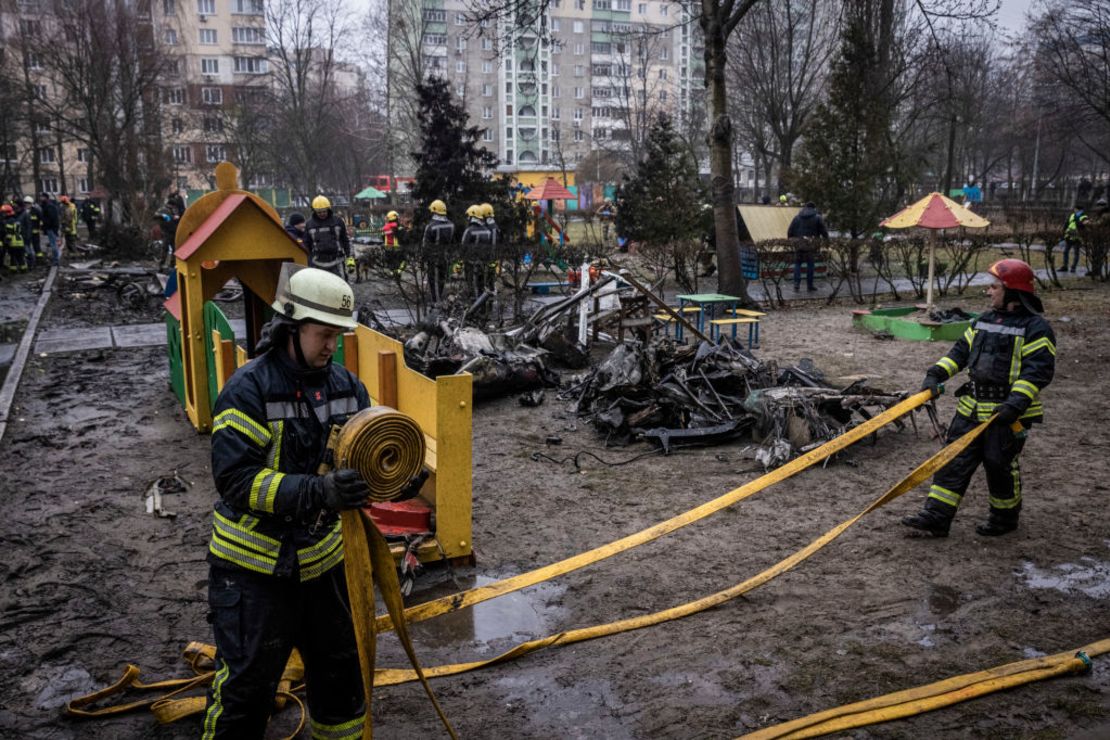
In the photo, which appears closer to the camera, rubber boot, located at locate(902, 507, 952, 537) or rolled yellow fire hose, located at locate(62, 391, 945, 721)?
rolled yellow fire hose, located at locate(62, 391, 945, 721)

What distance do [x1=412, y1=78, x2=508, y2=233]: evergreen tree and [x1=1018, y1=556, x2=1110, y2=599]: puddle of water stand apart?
14118 mm

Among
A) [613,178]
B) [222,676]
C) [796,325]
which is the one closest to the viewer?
[222,676]

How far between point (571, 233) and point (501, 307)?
26100 mm

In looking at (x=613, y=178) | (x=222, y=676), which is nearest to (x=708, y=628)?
(x=222, y=676)

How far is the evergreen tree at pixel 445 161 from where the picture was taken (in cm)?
1797

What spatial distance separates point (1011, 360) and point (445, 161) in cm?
1442

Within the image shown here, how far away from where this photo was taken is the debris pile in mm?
7422

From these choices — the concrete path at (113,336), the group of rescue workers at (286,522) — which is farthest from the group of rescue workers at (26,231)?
the group of rescue workers at (286,522)

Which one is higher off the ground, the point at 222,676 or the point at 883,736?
the point at 222,676

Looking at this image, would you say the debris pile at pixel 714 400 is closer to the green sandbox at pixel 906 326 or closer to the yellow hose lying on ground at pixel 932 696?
the yellow hose lying on ground at pixel 932 696

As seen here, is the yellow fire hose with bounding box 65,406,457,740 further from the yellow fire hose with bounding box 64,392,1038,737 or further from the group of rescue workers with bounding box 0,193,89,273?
the group of rescue workers with bounding box 0,193,89,273

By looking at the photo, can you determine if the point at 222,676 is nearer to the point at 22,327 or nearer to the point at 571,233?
the point at 22,327

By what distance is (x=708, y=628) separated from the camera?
4531 millimetres

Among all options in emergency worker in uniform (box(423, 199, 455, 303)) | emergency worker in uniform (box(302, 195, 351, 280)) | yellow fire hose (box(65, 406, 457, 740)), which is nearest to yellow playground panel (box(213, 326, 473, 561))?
yellow fire hose (box(65, 406, 457, 740))
